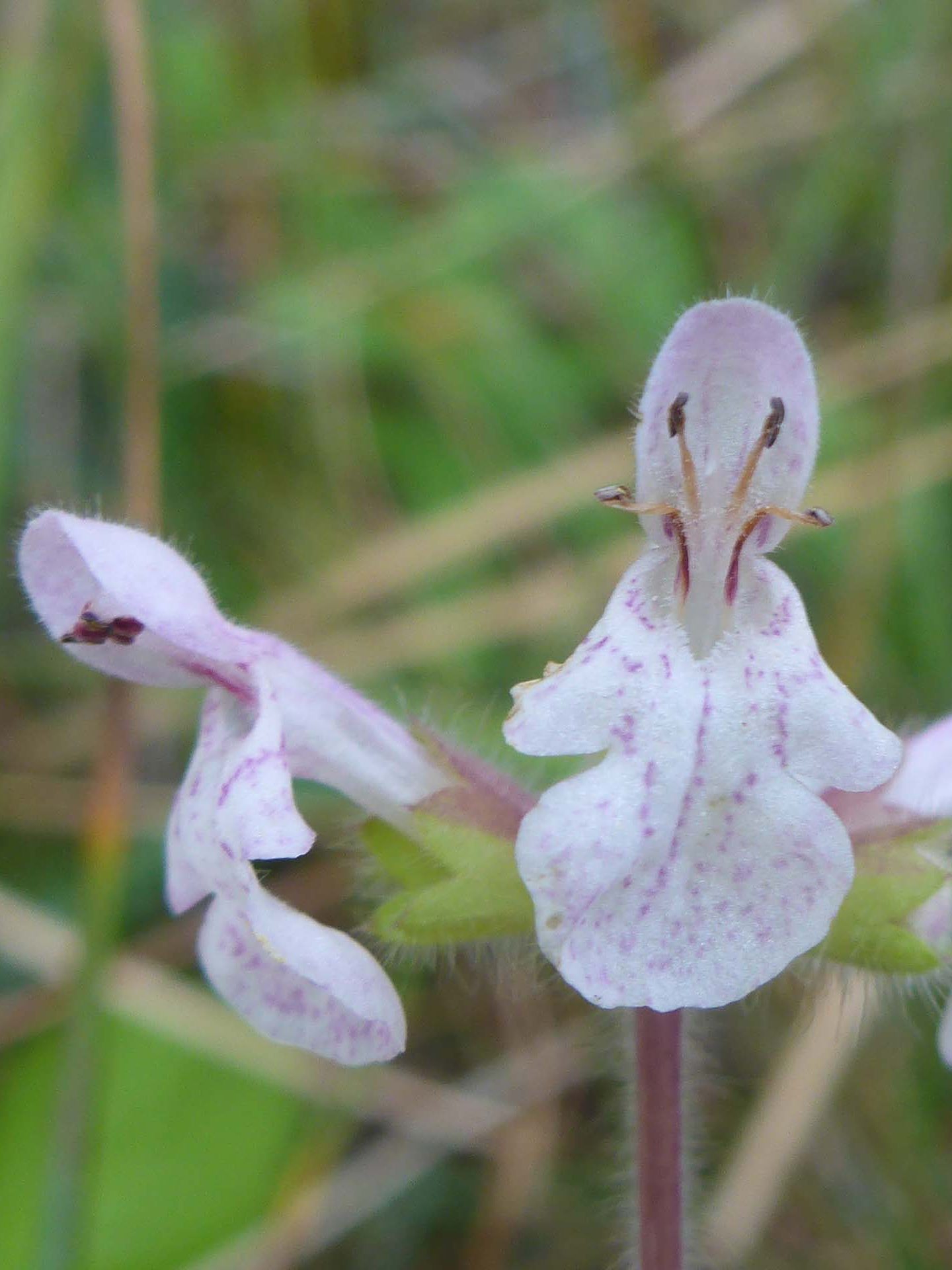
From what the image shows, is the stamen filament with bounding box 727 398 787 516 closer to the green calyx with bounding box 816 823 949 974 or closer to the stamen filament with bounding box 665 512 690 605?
the stamen filament with bounding box 665 512 690 605

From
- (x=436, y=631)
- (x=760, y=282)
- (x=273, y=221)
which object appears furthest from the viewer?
(x=273, y=221)

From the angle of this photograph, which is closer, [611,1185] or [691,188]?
[611,1185]

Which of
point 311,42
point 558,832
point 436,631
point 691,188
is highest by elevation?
point 311,42

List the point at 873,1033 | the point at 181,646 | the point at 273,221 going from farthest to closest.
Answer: the point at 273,221 → the point at 873,1033 → the point at 181,646

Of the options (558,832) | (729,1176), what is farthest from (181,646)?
(729,1176)

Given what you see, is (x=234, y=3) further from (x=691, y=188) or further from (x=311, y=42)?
(x=691, y=188)

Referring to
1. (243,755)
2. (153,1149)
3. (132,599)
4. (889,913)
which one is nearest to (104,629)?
(132,599)

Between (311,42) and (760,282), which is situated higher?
(311,42)

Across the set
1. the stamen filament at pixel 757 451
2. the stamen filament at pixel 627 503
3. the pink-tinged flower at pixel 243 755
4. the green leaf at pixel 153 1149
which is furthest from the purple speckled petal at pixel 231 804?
the green leaf at pixel 153 1149
